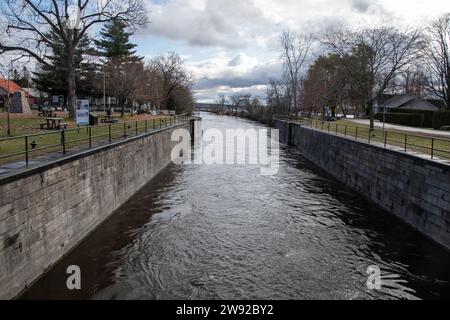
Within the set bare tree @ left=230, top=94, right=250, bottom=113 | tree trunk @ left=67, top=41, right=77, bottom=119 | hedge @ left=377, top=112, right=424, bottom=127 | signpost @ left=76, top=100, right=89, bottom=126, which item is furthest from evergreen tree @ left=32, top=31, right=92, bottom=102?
bare tree @ left=230, top=94, right=250, bottom=113

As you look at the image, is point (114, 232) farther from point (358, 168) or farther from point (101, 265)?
point (358, 168)

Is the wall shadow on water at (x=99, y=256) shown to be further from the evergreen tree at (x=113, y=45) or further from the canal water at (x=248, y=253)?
the evergreen tree at (x=113, y=45)

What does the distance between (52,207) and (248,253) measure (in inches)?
222

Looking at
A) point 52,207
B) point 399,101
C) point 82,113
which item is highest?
point 399,101

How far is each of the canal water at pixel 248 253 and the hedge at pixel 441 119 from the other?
22421 mm

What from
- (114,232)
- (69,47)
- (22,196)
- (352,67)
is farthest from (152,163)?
(352,67)

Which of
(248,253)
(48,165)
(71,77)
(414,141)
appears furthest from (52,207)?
(71,77)

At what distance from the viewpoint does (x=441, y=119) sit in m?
36.7

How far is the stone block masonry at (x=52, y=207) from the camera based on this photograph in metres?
8.35

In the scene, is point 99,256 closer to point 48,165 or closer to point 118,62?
point 48,165

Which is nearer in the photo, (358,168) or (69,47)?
(358,168)

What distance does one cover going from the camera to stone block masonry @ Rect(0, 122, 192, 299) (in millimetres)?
8352

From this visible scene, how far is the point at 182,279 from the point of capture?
10109 millimetres
